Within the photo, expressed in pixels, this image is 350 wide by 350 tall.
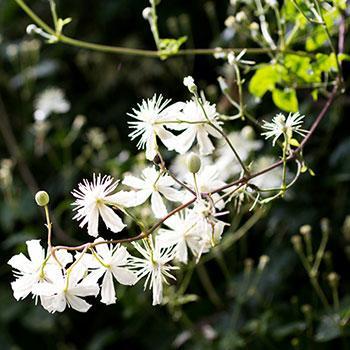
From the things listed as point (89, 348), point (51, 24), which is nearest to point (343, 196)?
point (89, 348)

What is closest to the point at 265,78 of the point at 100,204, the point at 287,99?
the point at 287,99

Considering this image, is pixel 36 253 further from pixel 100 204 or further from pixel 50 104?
pixel 50 104

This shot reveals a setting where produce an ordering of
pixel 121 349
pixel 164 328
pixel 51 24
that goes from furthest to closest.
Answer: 1. pixel 51 24
2. pixel 121 349
3. pixel 164 328

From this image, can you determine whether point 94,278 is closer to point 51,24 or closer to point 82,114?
point 82,114

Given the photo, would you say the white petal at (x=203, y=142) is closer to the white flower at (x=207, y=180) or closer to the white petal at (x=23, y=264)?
the white flower at (x=207, y=180)

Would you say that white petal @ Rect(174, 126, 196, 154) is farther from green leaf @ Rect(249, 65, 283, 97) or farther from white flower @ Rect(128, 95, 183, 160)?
green leaf @ Rect(249, 65, 283, 97)

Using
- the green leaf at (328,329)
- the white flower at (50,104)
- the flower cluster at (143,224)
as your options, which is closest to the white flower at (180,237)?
the flower cluster at (143,224)
